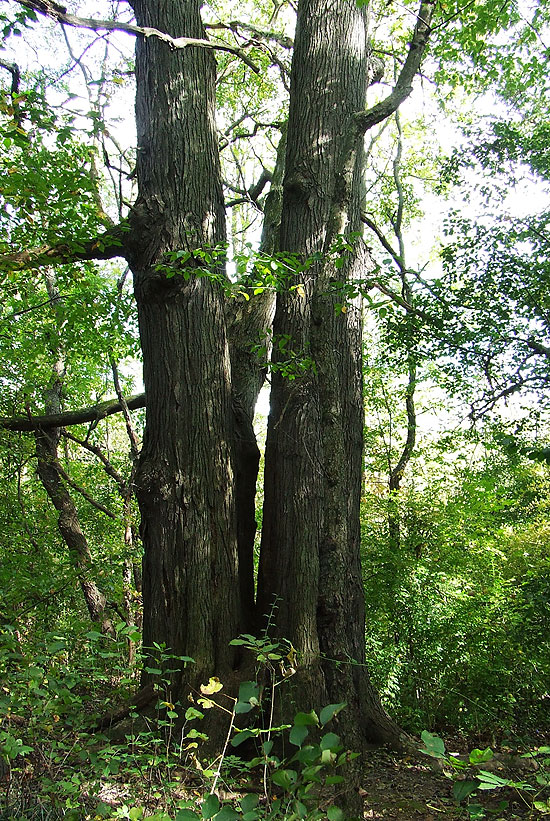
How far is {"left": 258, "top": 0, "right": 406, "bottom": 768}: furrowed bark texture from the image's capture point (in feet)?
10.8

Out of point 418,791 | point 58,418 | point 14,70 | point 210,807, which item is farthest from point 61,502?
point 210,807

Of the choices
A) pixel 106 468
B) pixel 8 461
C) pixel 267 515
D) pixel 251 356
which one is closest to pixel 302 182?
pixel 251 356

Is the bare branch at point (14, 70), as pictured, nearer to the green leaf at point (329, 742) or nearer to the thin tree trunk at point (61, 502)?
the thin tree trunk at point (61, 502)

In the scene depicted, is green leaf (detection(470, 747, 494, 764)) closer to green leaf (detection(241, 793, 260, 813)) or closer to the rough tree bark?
green leaf (detection(241, 793, 260, 813))

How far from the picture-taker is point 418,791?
3859 millimetres

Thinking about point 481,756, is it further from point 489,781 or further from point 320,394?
point 320,394

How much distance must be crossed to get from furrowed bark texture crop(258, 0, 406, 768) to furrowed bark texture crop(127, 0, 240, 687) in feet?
1.36

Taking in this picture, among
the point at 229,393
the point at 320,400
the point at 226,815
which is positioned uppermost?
the point at 229,393

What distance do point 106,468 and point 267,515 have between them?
5254 millimetres

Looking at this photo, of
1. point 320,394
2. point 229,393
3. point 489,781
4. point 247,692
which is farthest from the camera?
point 229,393

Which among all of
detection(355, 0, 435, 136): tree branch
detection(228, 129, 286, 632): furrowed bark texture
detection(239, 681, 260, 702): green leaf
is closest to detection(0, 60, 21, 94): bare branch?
detection(228, 129, 286, 632): furrowed bark texture

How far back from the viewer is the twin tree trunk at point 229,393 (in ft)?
12.7

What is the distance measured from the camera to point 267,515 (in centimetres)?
430

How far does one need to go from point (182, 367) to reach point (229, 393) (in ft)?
1.39
